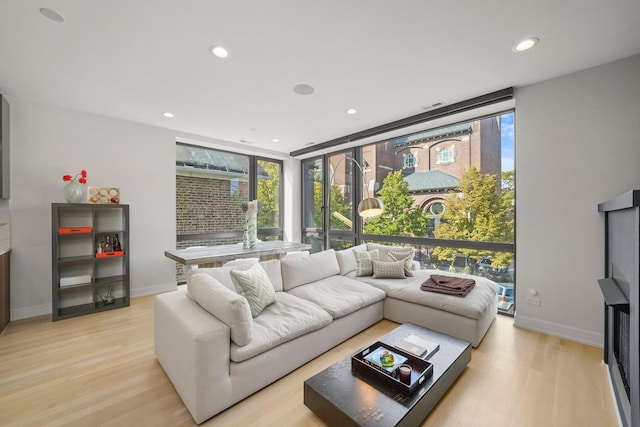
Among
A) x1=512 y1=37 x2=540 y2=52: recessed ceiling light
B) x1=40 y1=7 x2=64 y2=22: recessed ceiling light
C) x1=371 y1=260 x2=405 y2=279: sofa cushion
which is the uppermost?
x1=512 y1=37 x2=540 y2=52: recessed ceiling light

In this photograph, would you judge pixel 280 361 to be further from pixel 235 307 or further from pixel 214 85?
pixel 214 85

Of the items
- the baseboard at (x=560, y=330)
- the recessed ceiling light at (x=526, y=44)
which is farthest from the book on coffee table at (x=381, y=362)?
the recessed ceiling light at (x=526, y=44)

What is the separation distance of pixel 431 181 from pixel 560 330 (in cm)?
227

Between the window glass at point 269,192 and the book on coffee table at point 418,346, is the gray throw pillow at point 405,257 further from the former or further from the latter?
the window glass at point 269,192

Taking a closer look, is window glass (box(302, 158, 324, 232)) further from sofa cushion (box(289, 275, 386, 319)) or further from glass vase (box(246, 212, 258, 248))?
sofa cushion (box(289, 275, 386, 319))

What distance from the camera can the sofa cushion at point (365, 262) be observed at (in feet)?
11.8

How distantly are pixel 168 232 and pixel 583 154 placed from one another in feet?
17.9

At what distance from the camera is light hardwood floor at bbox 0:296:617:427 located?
1.63 meters

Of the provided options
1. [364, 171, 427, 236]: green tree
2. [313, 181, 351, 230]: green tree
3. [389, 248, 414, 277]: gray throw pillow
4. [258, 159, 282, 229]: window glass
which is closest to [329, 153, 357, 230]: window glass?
[313, 181, 351, 230]: green tree

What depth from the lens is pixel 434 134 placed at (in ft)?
12.8

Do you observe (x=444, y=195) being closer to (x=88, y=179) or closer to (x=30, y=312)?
(x=88, y=179)

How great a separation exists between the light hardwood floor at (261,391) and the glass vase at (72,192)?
62.0 inches

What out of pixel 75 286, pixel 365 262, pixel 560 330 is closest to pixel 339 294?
pixel 365 262

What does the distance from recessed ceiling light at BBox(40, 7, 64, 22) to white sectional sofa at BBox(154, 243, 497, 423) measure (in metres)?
2.10
